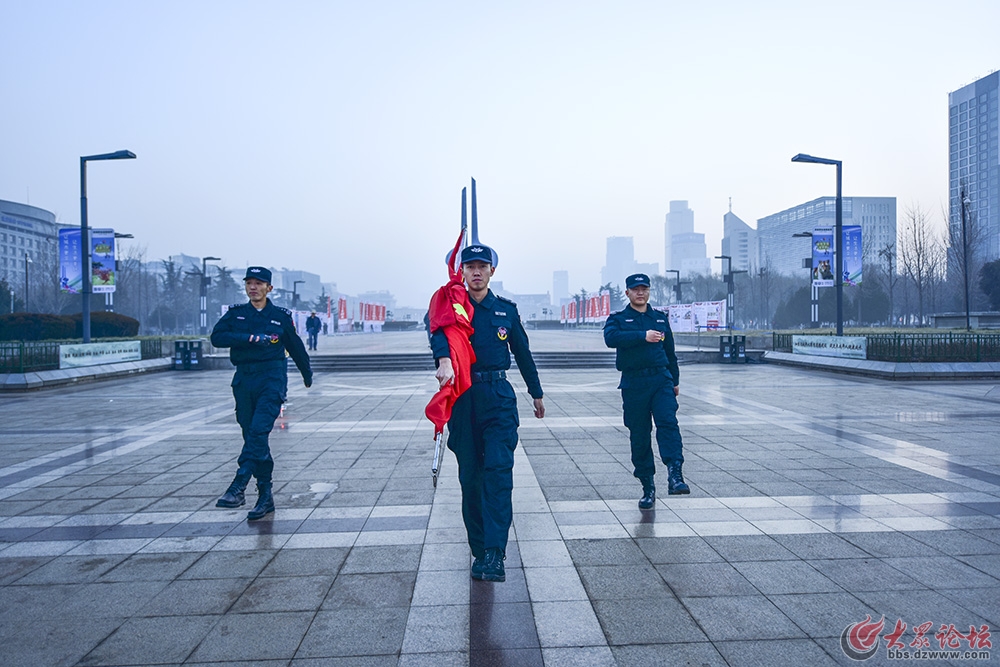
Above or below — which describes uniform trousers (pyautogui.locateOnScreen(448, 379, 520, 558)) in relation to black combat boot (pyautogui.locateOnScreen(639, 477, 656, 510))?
above

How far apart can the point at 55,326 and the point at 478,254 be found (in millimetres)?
24652

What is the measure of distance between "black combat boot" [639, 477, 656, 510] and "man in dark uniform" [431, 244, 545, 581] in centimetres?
173

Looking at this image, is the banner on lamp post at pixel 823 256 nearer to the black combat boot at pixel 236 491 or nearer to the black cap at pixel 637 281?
the black cap at pixel 637 281

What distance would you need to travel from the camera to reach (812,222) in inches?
5487

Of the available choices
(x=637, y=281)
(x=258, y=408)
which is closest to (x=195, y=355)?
(x=258, y=408)

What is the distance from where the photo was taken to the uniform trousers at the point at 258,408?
485cm

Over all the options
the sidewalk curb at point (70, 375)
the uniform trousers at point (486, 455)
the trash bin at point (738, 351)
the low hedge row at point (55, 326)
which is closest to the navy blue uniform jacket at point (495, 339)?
the uniform trousers at point (486, 455)

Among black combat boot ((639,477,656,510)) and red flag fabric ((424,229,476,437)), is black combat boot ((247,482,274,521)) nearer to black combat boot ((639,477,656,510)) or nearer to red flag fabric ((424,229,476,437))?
red flag fabric ((424,229,476,437))

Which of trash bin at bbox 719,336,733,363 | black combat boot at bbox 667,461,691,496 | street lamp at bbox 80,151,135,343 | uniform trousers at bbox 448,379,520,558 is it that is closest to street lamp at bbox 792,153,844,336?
trash bin at bbox 719,336,733,363

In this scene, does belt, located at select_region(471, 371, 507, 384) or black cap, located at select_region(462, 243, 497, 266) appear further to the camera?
black cap, located at select_region(462, 243, 497, 266)

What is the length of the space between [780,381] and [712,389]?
114 inches

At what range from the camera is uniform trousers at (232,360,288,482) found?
4852mm

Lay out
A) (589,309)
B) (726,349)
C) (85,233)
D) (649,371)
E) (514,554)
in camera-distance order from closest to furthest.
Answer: (514,554), (649,371), (85,233), (726,349), (589,309)

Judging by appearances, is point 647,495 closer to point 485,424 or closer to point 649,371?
point 649,371
